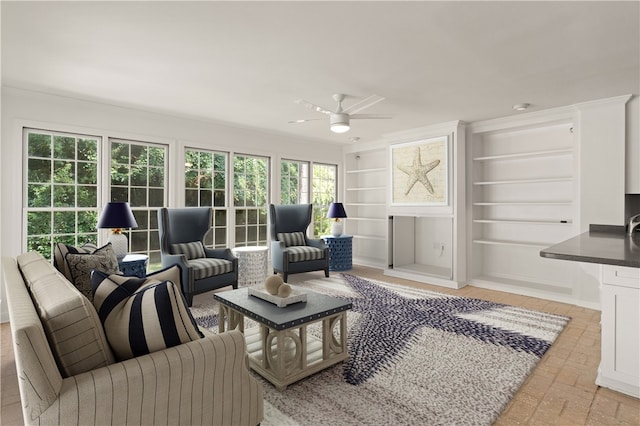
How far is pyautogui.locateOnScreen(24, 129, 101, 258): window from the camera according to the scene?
3893mm

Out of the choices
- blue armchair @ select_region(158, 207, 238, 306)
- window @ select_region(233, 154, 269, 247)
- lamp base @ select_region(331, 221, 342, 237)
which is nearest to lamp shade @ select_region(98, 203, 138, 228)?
blue armchair @ select_region(158, 207, 238, 306)

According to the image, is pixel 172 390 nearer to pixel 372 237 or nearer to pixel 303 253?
pixel 303 253

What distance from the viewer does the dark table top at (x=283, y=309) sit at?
2.28m

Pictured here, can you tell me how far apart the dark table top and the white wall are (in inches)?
103

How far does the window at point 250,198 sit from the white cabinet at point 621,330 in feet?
15.3

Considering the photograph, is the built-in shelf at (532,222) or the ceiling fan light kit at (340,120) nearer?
the ceiling fan light kit at (340,120)

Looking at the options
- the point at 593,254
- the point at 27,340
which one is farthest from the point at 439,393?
the point at 27,340

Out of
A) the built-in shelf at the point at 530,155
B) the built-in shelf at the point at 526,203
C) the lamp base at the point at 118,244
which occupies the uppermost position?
the built-in shelf at the point at 530,155

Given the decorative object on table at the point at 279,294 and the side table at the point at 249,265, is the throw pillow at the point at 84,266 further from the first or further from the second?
the side table at the point at 249,265

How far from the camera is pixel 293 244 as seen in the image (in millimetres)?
5570

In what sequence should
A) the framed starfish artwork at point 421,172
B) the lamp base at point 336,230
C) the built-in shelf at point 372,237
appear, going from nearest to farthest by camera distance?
the framed starfish artwork at point 421,172
the lamp base at point 336,230
the built-in shelf at point 372,237

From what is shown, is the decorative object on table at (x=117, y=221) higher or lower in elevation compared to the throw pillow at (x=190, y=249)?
higher

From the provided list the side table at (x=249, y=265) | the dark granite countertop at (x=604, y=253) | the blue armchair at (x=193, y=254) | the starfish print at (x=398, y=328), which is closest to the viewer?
the dark granite countertop at (x=604, y=253)

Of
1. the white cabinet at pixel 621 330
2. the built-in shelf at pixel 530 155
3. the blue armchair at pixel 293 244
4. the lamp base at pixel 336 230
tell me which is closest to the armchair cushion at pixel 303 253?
the blue armchair at pixel 293 244
